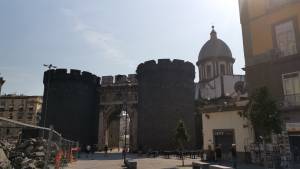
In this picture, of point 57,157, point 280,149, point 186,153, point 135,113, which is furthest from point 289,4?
point 135,113

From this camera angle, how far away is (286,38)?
17969 mm

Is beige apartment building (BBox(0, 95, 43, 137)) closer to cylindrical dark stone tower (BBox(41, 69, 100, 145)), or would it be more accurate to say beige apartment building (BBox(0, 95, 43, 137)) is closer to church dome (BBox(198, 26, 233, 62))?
cylindrical dark stone tower (BBox(41, 69, 100, 145))

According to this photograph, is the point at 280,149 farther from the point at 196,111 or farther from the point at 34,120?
the point at 34,120

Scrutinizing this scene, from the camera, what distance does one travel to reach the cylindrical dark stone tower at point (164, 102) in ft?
120

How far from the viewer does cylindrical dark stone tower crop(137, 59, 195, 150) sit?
36.7m

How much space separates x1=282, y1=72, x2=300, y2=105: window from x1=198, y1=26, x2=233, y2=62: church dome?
34140mm

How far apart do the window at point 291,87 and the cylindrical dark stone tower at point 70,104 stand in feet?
98.1

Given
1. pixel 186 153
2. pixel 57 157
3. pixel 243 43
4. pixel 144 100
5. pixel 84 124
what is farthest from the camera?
pixel 84 124

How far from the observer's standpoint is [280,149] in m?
16.3

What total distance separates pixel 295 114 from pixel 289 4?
6.83 m

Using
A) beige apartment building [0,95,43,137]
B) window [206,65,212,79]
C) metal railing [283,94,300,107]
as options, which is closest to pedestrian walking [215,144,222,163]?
metal railing [283,94,300,107]

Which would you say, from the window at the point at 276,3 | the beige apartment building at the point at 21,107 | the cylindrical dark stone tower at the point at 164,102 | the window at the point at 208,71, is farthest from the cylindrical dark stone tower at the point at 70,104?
the window at the point at 276,3

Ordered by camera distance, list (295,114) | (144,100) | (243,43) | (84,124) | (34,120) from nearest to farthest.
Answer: (295,114) < (243,43) < (144,100) < (84,124) < (34,120)

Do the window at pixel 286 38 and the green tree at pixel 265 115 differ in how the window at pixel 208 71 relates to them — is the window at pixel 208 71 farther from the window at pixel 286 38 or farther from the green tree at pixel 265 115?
the green tree at pixel 265 115
